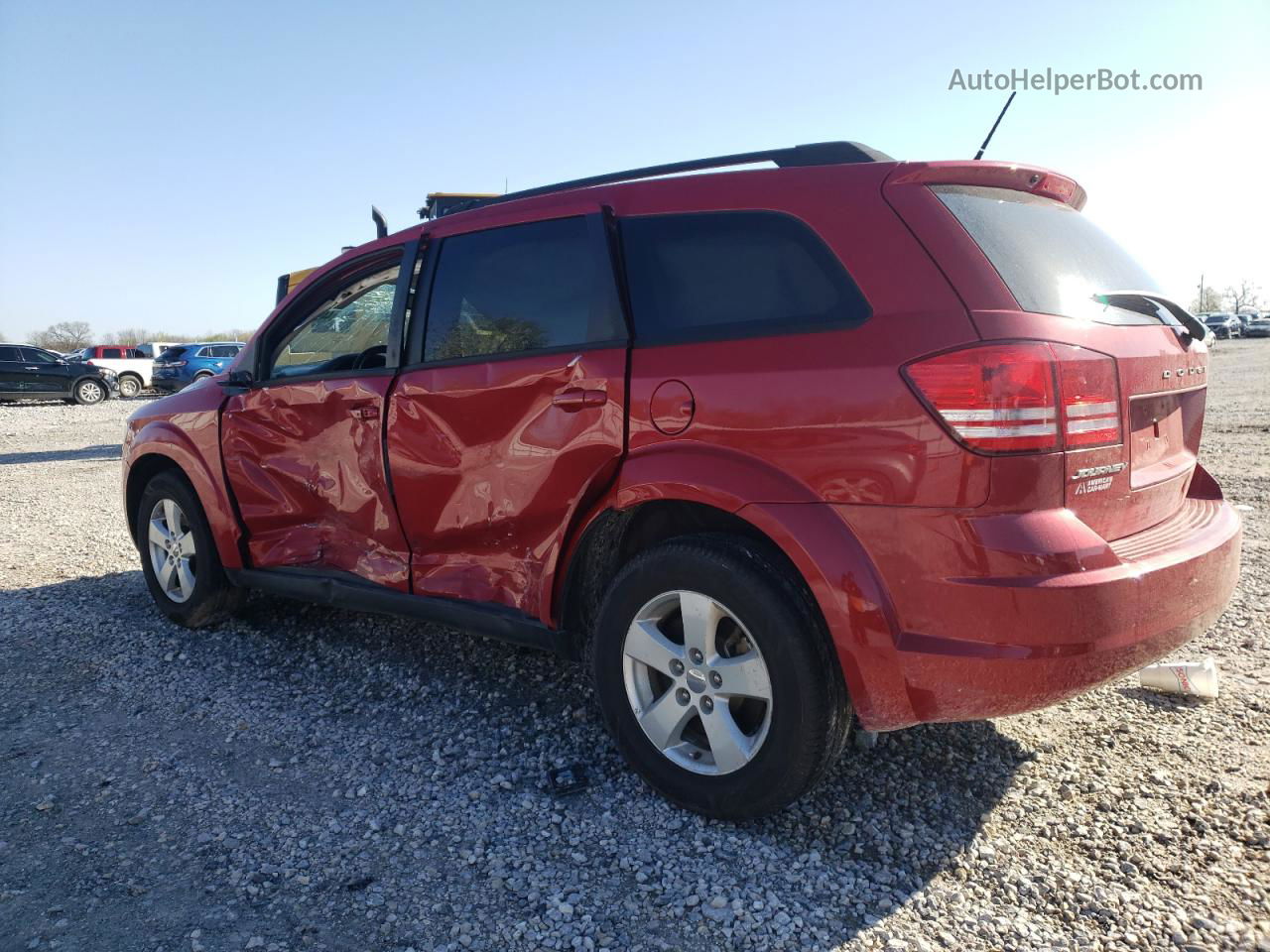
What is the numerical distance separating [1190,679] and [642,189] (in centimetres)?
279

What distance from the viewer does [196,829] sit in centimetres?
278

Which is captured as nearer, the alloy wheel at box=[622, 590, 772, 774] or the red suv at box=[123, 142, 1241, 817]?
the red suv at box=[123, 142, 1241, 817]

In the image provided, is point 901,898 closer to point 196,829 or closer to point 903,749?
point 903,749

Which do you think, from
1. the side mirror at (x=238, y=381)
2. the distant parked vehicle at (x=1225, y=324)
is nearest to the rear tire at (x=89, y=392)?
the side mirror at (x=238, y=381)

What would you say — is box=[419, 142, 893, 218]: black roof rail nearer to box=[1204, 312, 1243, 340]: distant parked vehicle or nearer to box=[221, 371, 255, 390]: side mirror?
box=[221, 371, 255, 390]: side mirror

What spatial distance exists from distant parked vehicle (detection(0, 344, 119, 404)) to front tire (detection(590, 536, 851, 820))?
87.2ft

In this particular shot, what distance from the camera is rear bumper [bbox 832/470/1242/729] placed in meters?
2.23

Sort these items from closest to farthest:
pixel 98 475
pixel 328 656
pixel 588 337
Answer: pixel 588 337
pixel 328 656
pixel 98 475

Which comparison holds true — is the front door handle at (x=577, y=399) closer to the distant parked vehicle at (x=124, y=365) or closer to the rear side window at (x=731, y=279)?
the rear side window at (x=731, y=279)

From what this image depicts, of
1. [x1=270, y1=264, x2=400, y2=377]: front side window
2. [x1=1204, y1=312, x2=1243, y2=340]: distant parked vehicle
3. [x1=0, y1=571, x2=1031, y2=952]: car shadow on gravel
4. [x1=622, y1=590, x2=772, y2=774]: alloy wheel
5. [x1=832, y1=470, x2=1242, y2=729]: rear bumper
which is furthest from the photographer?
[x1=1204, y1=312, x2=1243, y2=340]: distant parked vehicle

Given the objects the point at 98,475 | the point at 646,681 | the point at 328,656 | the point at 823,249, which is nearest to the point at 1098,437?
the point at 823,249

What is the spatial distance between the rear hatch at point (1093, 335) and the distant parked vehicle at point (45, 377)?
2727cm

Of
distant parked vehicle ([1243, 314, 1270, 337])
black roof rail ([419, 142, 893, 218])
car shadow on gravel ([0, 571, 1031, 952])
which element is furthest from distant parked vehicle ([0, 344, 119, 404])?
distant parked vehicle ([1243, 314, 1270, 337])

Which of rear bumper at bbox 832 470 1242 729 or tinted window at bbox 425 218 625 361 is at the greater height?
tinted window at bbox 425 218 625 361
